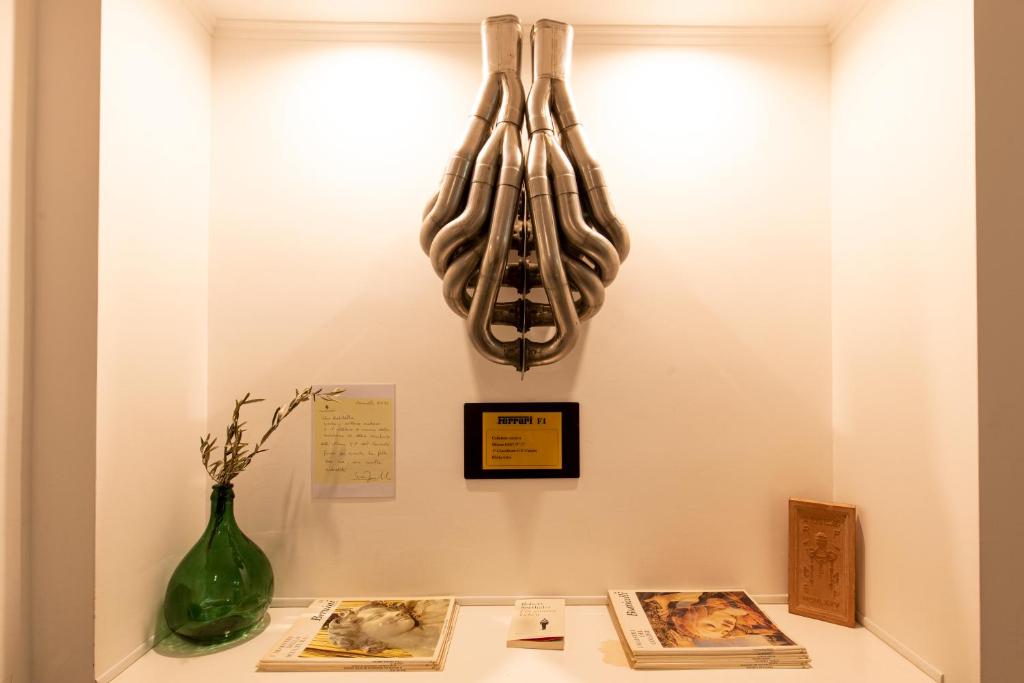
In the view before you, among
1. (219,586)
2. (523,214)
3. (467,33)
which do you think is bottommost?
(219,586)

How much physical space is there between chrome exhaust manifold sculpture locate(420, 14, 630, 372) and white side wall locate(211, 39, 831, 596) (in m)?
0.17

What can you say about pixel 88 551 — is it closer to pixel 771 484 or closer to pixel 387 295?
pixel 387 295

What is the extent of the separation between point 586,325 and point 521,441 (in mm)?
293

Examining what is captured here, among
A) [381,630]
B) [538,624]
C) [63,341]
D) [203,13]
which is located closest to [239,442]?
[63,341]

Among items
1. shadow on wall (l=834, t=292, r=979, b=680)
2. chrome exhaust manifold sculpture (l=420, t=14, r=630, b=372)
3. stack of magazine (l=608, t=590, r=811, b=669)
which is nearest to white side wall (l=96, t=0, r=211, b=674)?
chrome exhaust manifold sculpture (l=420, t=14, r=630, b=372)

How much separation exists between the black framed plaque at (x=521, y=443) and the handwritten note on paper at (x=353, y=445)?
0.18 meters

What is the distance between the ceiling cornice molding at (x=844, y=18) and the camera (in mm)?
1212

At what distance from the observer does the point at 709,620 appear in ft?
3.74

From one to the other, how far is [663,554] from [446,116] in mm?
1080

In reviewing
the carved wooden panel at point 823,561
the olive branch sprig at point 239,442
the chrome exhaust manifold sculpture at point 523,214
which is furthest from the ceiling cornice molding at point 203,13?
the carved wooden panel at point 823,561

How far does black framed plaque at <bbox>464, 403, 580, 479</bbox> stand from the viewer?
A: 1275 mm

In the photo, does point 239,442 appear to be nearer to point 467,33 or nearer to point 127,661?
point 127,661

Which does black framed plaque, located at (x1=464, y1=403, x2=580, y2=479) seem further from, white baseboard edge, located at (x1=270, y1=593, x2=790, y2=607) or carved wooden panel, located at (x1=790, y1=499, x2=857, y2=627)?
carved wooden panel, located at (x1=790, y1=499, x2=857, y2=627)

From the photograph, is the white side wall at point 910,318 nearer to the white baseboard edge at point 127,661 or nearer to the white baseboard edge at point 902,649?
the white baseboard edge at point 902,649
